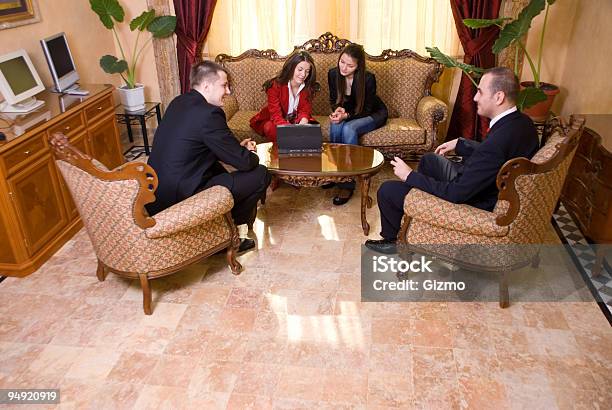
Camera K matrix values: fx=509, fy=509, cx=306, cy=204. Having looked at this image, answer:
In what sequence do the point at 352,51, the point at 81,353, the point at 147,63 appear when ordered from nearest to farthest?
1. the point at 81,353
2. the point at 352,51
3. the point at 147,63

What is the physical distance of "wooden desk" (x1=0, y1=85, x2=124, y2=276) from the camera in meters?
2.83

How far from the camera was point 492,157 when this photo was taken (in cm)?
244

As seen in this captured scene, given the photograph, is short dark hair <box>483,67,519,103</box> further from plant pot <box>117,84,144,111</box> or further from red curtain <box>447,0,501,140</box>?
plant pot <box>117,84,144,111</box>

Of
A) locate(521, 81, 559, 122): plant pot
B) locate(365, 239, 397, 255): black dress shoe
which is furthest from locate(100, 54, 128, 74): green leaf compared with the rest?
locate(521, 81, 559, 122): plant pot

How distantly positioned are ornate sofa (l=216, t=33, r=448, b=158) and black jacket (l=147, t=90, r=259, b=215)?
134 cm

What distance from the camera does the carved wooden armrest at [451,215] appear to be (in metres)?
2.42

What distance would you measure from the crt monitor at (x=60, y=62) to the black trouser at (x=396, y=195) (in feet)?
8.03

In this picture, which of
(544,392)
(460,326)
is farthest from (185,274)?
(544,392)

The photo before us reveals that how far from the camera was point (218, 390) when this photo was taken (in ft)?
7.16

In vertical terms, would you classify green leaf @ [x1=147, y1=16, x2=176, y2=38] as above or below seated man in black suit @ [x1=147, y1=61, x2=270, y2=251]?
above

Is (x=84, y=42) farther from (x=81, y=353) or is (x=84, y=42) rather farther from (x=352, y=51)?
(x=81, y=353)

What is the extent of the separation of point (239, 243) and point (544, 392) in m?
1.75

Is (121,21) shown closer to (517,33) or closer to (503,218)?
(517,33)

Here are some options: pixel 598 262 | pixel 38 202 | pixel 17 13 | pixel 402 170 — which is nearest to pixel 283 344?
pixel 402 170
